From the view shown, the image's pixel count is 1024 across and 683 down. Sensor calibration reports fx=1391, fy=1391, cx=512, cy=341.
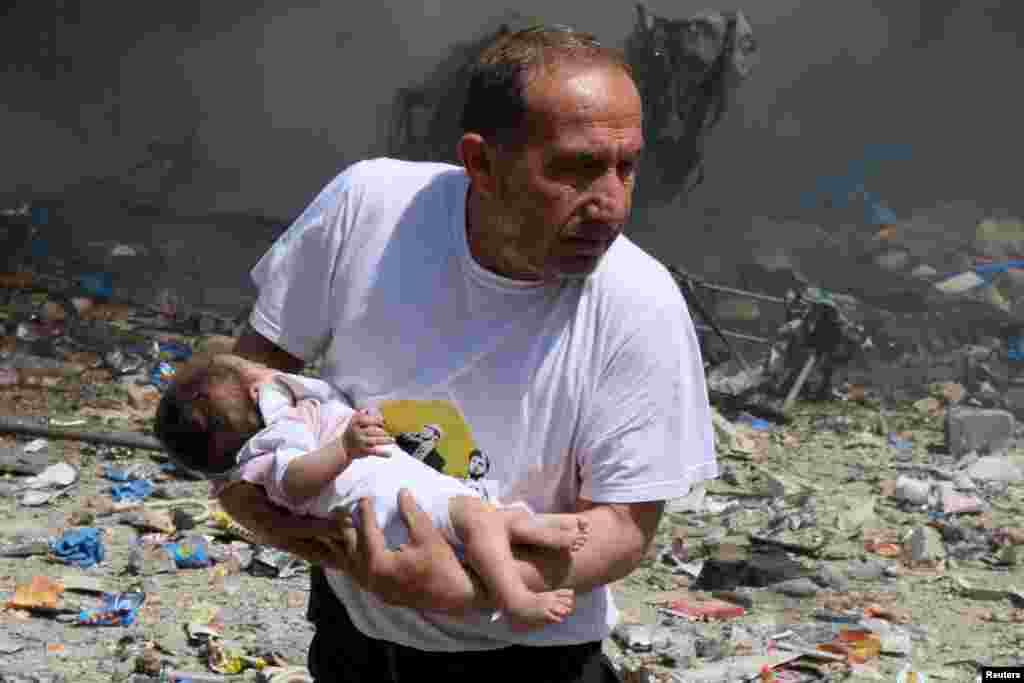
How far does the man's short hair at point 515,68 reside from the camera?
6.50ft

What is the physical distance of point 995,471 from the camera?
25.6 ft

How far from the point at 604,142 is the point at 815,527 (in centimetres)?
507

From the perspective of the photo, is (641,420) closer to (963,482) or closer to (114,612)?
(114,612)

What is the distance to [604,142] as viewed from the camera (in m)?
1.94

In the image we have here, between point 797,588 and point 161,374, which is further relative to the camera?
point 161,374

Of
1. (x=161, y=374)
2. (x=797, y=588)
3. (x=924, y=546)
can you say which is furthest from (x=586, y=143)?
(x=161, y=374)

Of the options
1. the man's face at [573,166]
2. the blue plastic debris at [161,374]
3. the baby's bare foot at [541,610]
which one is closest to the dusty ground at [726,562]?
the blue plastic debris at [161,374]

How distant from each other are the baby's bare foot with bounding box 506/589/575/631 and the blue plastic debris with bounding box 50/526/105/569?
3.97m

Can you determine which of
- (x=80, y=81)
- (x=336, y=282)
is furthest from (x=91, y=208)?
(x=336, y=282)

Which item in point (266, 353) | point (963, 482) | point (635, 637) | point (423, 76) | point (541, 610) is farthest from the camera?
point (423, 76)

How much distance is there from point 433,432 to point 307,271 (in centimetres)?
33

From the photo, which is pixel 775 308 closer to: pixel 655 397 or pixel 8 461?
pixel 8 461

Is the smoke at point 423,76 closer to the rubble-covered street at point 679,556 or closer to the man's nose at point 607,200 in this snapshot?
the rubble-covered street at point 679,556

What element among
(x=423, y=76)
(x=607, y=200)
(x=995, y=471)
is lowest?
(x=995, y=471)
